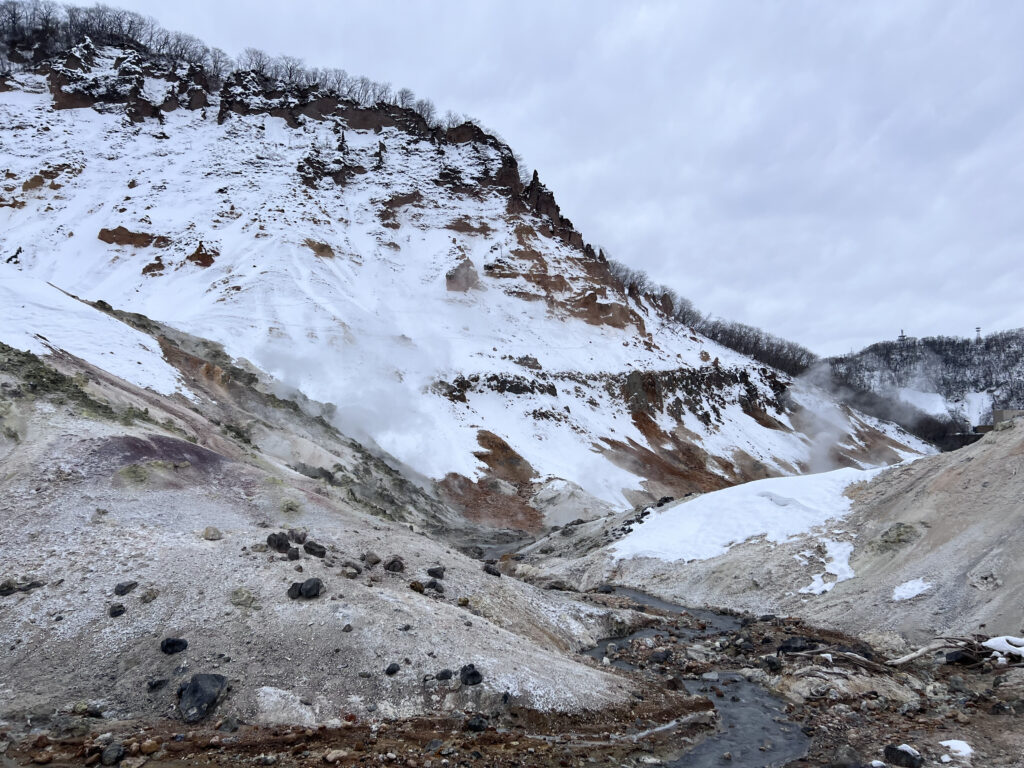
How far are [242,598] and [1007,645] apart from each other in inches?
436

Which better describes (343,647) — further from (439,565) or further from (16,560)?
(16,560)

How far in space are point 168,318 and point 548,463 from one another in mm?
24879

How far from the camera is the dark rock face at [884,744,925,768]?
6145 mm

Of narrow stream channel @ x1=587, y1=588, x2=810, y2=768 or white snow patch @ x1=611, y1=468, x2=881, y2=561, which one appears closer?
narrow stream channel @ x1=587, y1=588, x2=810, y2=768

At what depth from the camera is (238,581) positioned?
8.47 meters

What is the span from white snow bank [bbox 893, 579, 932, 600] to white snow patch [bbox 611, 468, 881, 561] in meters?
4.08

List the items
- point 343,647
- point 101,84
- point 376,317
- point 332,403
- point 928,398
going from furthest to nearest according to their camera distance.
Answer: point 928,398 → point 101,84 → point 376,317 → point 332,403 → point 343,647

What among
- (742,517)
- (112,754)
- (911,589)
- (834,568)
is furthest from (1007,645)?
(112,754)

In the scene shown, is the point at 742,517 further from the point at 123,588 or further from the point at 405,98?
the point at 405,98

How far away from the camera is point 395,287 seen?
50250 mm

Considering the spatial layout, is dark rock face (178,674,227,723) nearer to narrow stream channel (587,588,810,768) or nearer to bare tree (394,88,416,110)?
narrow stream channel (587,588,810,768)

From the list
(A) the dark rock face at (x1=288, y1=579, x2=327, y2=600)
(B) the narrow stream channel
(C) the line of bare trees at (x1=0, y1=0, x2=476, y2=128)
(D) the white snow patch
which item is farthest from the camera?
(C) the line of bare trees at (x1=0, y1=0, x2=476, y2=128)

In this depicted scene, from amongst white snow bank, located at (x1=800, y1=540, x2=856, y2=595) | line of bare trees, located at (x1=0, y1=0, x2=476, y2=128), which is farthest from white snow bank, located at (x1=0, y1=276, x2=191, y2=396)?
line of bare trees, located at (x1=0, y1=0, x2=476, y2=128)

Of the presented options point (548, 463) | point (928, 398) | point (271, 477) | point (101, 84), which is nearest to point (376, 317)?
point (548, 463)
